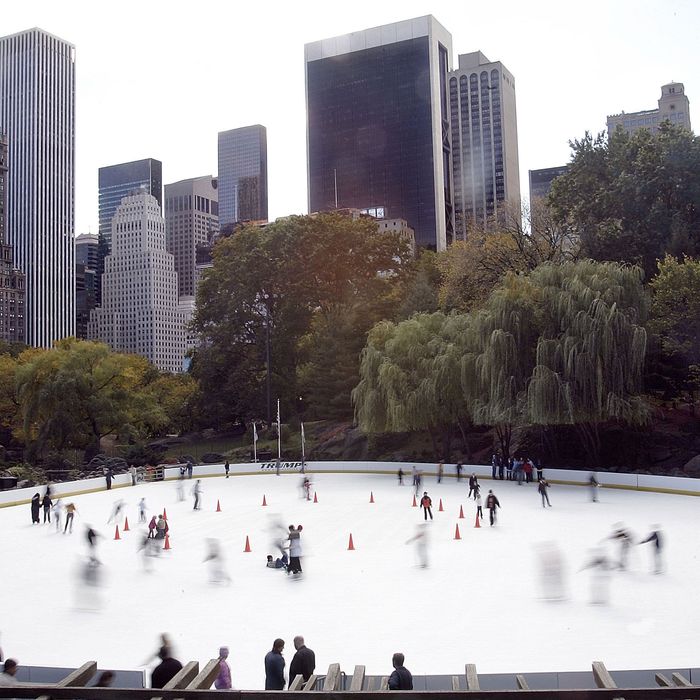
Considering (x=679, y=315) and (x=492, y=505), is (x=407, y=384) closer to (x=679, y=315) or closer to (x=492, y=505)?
(x=679, y=315)

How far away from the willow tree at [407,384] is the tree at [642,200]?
11265 millimetres

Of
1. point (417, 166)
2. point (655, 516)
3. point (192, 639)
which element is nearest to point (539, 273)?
point (655, 516)

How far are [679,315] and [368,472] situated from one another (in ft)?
62.5

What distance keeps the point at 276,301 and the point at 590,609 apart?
5660cm

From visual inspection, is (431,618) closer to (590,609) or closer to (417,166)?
(590,609)

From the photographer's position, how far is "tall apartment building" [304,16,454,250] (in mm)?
176750

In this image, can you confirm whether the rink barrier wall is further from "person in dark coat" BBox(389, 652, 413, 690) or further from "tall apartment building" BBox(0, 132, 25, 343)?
"tall apartment building" BBox(0, 132, 25, 343)

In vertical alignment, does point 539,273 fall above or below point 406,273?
below

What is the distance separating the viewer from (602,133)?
51.0 meters

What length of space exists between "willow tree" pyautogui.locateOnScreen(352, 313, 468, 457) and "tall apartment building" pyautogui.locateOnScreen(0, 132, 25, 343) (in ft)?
358

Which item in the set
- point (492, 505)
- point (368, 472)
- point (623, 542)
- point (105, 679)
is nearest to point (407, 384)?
point (368, 472)

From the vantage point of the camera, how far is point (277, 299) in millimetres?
68812

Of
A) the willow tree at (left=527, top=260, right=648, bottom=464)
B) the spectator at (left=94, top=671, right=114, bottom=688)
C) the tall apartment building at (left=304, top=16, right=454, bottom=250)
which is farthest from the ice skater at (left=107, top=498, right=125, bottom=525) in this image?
the tall apartment building at (left=304, top=16, right=454, bottom=250)

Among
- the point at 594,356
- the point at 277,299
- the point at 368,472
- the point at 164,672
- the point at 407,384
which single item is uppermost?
the point at 277,299
